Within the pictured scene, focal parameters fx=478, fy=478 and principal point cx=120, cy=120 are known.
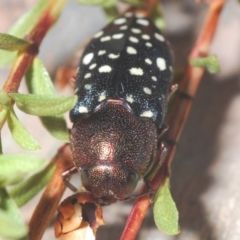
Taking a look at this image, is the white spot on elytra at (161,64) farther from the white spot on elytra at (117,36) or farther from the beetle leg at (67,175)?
the beetle leg at (67,175)

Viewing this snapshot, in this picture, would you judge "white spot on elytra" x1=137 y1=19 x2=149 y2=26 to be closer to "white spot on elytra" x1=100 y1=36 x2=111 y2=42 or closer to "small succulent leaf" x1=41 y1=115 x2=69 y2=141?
"white spot on elytra" x1=100 y1=36 x2=111 y2=42

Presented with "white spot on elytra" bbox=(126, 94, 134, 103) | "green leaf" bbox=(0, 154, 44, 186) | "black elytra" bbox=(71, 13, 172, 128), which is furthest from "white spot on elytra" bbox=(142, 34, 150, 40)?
"green leaf" bbox=(0, 154, 44, 186)

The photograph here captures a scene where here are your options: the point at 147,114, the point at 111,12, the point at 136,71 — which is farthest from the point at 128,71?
the point at 111,12

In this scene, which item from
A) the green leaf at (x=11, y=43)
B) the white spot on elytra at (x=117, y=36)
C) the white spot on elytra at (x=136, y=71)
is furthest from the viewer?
the white spot on elytra at (x=117, y=36)

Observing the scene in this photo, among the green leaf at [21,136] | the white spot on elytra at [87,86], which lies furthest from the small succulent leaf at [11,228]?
the white spot on elytra at [87,86]

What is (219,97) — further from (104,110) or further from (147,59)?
(104,110)

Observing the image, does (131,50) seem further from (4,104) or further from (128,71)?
(4,104)
